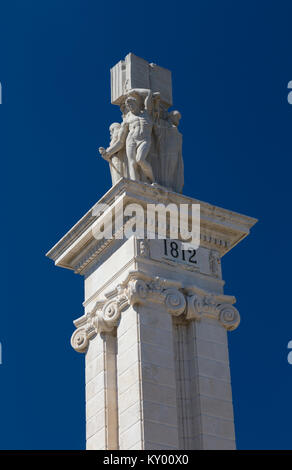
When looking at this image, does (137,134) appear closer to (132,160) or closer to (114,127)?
(132,160)

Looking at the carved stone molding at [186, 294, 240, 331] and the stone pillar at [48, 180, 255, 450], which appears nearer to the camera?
the stone pillar at [48, 180, 255, 450]

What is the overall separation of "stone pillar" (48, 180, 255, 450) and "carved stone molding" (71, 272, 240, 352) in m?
0.02

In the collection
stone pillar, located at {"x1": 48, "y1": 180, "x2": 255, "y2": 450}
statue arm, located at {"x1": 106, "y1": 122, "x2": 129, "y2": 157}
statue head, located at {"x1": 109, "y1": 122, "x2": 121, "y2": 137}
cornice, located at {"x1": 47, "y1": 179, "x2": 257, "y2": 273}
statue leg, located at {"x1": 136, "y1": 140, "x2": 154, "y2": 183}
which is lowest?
stone pillar, located at {"x1": 48, "y1": 180, "x2": 255, "y2": 450}

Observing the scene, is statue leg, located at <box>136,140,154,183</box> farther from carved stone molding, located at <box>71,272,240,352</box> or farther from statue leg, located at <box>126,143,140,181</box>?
carved stone molding, located at <box>71,272,240,352</box>

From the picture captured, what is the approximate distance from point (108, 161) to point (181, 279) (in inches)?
169

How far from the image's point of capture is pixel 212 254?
103 feet

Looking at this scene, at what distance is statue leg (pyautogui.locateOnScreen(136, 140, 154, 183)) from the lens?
104 ft

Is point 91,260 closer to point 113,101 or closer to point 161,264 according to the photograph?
point 161,264

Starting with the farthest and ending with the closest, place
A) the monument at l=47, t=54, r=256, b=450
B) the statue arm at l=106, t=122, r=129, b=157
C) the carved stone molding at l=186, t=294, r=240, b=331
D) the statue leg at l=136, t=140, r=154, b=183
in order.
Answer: the statue arm at l=106, t=122, r=129, b=157, the statue leg at l=136, t=140, r=154, b=183, the carved stone molding at l=186, t=294, r=240, b=331, the monument at l=47, t=54, r=256, b=450

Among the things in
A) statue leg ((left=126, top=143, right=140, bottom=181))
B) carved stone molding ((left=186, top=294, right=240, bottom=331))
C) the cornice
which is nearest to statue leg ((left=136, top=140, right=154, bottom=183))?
statue leg ((left=126, top=143, right=140, bottom=181))

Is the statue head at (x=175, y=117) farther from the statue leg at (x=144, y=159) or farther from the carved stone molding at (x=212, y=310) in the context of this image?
the carved stone molding at (x=212, y=310)

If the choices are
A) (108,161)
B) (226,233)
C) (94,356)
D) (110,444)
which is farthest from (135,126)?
(110,444)

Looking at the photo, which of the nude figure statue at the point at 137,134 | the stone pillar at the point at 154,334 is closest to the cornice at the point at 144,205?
the stone pillar at the point at 154,334

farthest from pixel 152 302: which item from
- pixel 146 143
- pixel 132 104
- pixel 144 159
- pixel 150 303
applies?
pixel 132 104
